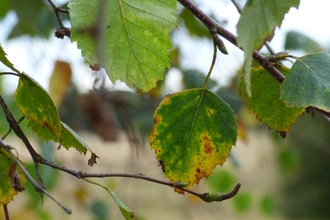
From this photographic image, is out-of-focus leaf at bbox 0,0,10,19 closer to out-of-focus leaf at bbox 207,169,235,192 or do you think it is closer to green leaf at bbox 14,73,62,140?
green leaf at bbox 14,73,62,140

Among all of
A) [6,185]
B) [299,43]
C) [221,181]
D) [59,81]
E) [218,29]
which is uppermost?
[299,43]

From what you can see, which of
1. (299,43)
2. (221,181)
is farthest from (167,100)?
(221,181)

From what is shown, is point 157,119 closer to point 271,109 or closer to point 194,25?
point 271,109

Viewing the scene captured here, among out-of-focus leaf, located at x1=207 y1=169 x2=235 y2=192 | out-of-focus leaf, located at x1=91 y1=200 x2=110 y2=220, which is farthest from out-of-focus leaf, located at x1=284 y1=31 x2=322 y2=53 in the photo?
out-of-focus leaf, located at x1=91 y1=200 x2=110 y2=220

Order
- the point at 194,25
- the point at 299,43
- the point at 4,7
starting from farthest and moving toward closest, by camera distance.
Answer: the point at 299,43, the point at 194,25, the point at 4,7

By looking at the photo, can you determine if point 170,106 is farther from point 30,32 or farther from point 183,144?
point 30,32

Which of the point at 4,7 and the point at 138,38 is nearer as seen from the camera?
the point at 138,38

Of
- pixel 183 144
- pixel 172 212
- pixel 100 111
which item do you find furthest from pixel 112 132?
pixel 172 212

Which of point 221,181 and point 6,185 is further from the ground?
point 221,181
